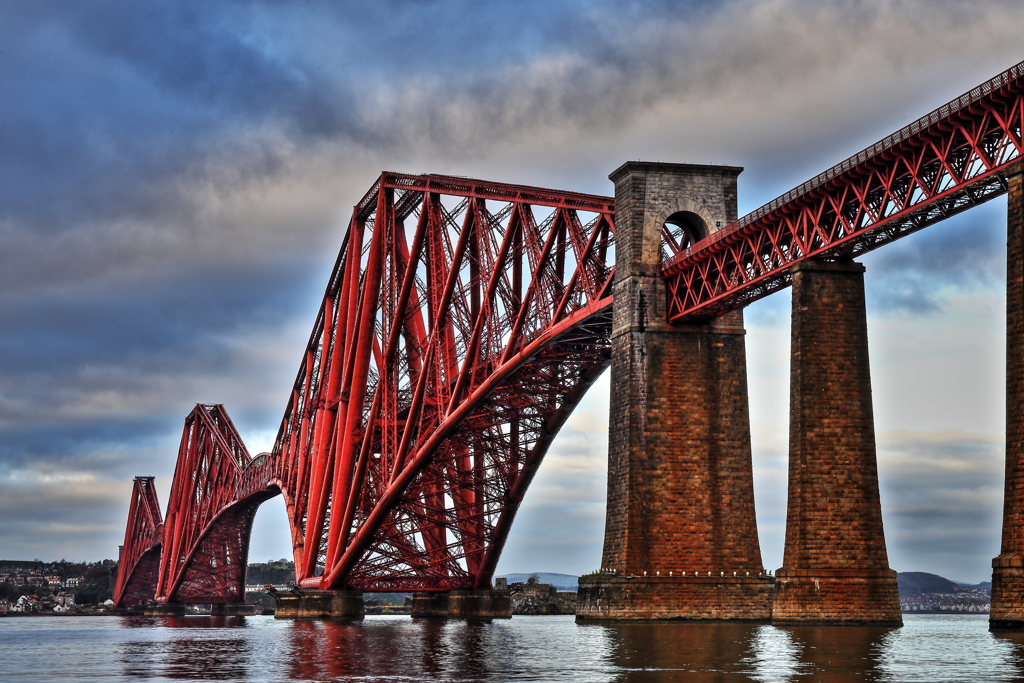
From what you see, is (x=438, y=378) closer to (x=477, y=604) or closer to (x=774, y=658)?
(x=477, y=604)

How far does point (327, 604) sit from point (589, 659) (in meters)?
47.4

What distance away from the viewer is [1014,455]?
1332 inches

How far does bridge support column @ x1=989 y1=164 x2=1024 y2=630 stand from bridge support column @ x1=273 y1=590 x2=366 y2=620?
168 feet

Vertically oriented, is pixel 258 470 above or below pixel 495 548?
above

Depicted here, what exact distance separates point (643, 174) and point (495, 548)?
108 feet

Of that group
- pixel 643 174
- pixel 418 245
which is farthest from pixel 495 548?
pixel 643 174

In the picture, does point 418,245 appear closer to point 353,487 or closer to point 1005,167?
point 353,487

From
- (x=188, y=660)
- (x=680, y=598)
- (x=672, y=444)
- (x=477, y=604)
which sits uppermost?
(x=672, y=444)


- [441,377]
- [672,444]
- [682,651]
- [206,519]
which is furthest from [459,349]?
[206,519]

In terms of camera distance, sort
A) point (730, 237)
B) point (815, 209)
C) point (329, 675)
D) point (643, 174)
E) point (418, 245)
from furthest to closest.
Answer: point (418, 245) < point (643, 174) < point (730, 237) < point (815, 209) < point (329, 675)

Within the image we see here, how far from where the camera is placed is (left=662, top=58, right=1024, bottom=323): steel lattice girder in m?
37.3

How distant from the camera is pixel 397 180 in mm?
78062

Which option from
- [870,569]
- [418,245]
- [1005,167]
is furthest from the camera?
[418,245]

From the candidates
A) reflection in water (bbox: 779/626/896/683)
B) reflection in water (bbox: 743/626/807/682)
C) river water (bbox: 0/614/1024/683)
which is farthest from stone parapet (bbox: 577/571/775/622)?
reflection in water (bbox: 779/626/896/683)
